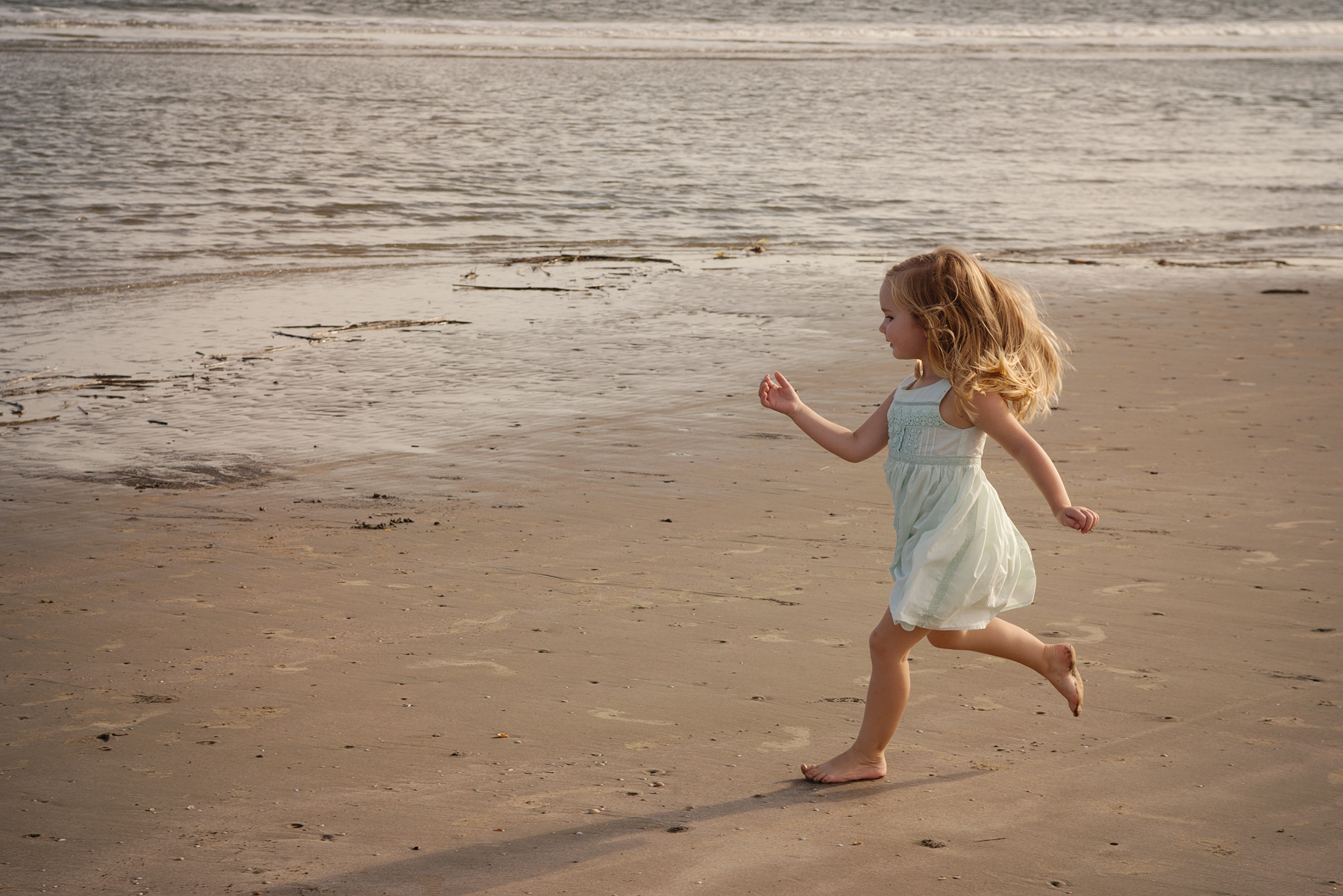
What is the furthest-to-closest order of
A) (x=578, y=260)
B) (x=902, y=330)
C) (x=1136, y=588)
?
(x=578, y=260) < (x=1136, y=588) < (x=902, y=330)

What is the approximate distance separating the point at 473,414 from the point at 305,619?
2632mm

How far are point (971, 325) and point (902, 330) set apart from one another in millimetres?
160

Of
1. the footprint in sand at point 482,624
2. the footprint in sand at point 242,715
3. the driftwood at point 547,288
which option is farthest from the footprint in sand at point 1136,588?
the driftwood at point 547,288

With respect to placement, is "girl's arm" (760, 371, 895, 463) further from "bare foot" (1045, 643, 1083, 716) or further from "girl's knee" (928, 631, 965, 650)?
"bare foot" (1045, 643, 1083, 716)

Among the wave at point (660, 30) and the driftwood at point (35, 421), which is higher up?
the wave at point (660, 30)

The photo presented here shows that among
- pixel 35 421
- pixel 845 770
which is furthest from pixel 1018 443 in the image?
pixel 35 421

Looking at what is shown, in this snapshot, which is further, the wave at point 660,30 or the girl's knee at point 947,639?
the wave at point 660,30

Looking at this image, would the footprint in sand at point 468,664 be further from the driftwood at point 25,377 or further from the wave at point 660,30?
the wave at point 660,30

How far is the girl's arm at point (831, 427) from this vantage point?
316cm

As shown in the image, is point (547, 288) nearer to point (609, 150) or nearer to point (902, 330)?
point (902, 330)

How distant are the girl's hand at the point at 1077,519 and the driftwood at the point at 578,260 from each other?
27.2 feet

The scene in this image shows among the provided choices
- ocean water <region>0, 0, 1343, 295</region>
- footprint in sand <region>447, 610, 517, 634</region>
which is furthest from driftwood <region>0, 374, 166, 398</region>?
footprint in sand <region>447, 610, 517, 634</region>

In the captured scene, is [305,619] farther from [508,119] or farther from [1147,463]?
[508,119]

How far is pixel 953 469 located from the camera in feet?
9.97
